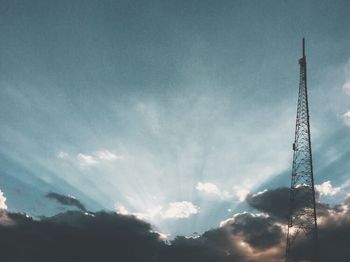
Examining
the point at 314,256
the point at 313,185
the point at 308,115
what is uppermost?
the point at 308,115

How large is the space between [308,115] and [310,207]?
25.4 meters

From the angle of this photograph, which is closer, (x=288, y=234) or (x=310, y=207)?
(x=310, y=207)

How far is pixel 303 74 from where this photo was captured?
91750mm

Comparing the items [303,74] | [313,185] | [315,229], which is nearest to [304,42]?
[303,74]

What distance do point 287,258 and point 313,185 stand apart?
23519mm

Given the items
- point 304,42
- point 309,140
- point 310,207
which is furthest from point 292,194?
point 304,42

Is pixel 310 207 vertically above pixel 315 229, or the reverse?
pixel 310 207

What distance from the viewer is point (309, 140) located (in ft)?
285

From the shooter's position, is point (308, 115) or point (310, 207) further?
point (308, 115)

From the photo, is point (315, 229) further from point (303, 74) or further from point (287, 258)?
point (303, 74)

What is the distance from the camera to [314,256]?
268ft

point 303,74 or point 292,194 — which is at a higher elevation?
point 303,74

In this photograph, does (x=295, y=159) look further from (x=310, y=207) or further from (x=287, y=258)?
(x=287, y=258)

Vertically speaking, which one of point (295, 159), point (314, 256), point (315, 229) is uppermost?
point (295, 159)
